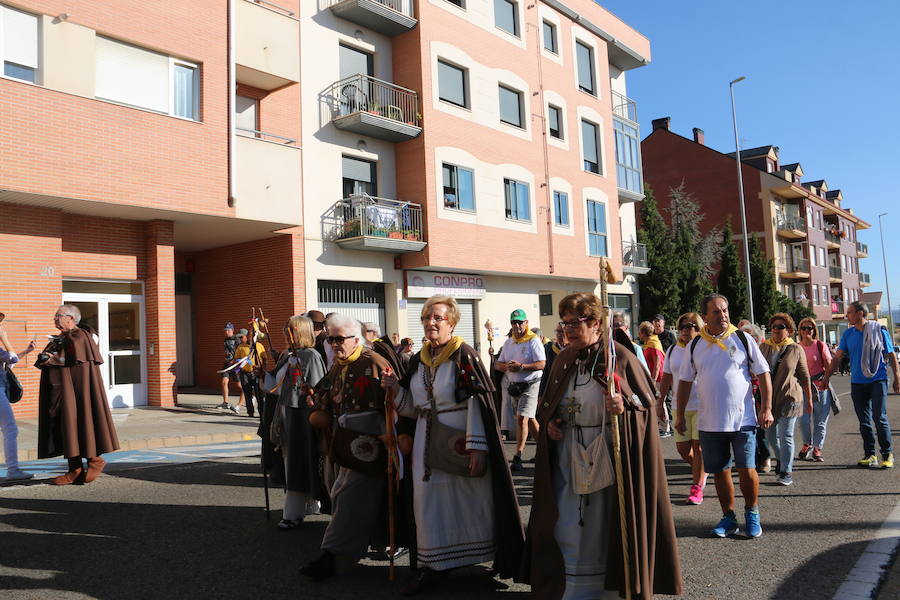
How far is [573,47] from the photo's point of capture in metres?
27.9

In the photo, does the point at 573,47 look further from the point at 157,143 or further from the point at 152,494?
the point at 152,494

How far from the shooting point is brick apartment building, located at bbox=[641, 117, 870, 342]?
50.2 metres

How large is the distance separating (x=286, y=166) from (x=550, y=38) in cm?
1431

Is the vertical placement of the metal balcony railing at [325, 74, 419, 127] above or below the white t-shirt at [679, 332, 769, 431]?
above

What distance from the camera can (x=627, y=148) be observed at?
3162cm

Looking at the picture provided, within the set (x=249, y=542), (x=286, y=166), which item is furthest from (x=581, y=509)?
(x=286, y=166)

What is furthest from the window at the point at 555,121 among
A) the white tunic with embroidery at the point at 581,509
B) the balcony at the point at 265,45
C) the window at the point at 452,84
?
the white tunic with embroidery at the point at 581,509

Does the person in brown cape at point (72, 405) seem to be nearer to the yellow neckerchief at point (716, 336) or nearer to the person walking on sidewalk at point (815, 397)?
the yellow neckerchief at point (716, 336)

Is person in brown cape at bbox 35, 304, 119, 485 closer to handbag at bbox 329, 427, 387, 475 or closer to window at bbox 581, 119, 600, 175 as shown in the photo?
handbag at bbox 329, 427, 387, 475

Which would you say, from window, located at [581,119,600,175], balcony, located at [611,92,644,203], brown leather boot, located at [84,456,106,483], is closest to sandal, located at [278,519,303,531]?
brown leather boot, located at [84,456,106,483]

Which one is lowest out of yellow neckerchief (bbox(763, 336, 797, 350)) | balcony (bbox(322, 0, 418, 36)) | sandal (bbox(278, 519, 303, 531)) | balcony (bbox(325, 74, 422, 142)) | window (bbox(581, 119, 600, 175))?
sandal (bbox(278, 519, 303, 531))

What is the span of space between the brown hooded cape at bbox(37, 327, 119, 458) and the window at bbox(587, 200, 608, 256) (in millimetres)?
22373

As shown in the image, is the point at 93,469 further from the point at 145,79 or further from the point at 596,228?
the point at 596,228

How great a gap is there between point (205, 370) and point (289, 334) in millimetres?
15033
